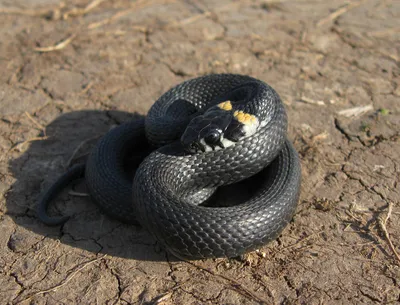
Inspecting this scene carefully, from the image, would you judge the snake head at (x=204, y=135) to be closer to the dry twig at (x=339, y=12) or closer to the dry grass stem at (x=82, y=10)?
the dry twig at (x=339, y=12)

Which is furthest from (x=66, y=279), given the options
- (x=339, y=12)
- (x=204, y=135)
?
(x=339, y=12)

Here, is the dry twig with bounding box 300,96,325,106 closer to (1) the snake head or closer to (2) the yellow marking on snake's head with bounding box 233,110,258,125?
(2) the yellow marking on snake's head with bounding box 233,110,258,125

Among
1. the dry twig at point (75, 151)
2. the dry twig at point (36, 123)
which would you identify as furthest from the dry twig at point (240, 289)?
the dry twig at point (36, 123)

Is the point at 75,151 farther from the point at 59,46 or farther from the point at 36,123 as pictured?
the point at 59,46

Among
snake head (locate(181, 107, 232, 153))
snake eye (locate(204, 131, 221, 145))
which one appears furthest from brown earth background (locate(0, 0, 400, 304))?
snake eye (locate(204, 131, 221, 145))

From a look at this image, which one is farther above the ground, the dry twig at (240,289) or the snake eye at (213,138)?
the snake eye at (213,138)

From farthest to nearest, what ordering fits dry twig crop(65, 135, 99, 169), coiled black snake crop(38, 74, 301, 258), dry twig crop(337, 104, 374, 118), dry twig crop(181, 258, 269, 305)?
dry twig crop(337, 104, 374, 118), dry twig crop(65, 135, 99, 169), coiled black snake crop(38, 74, 301, 258), dry twig crop(181, 258, 269, 305)
